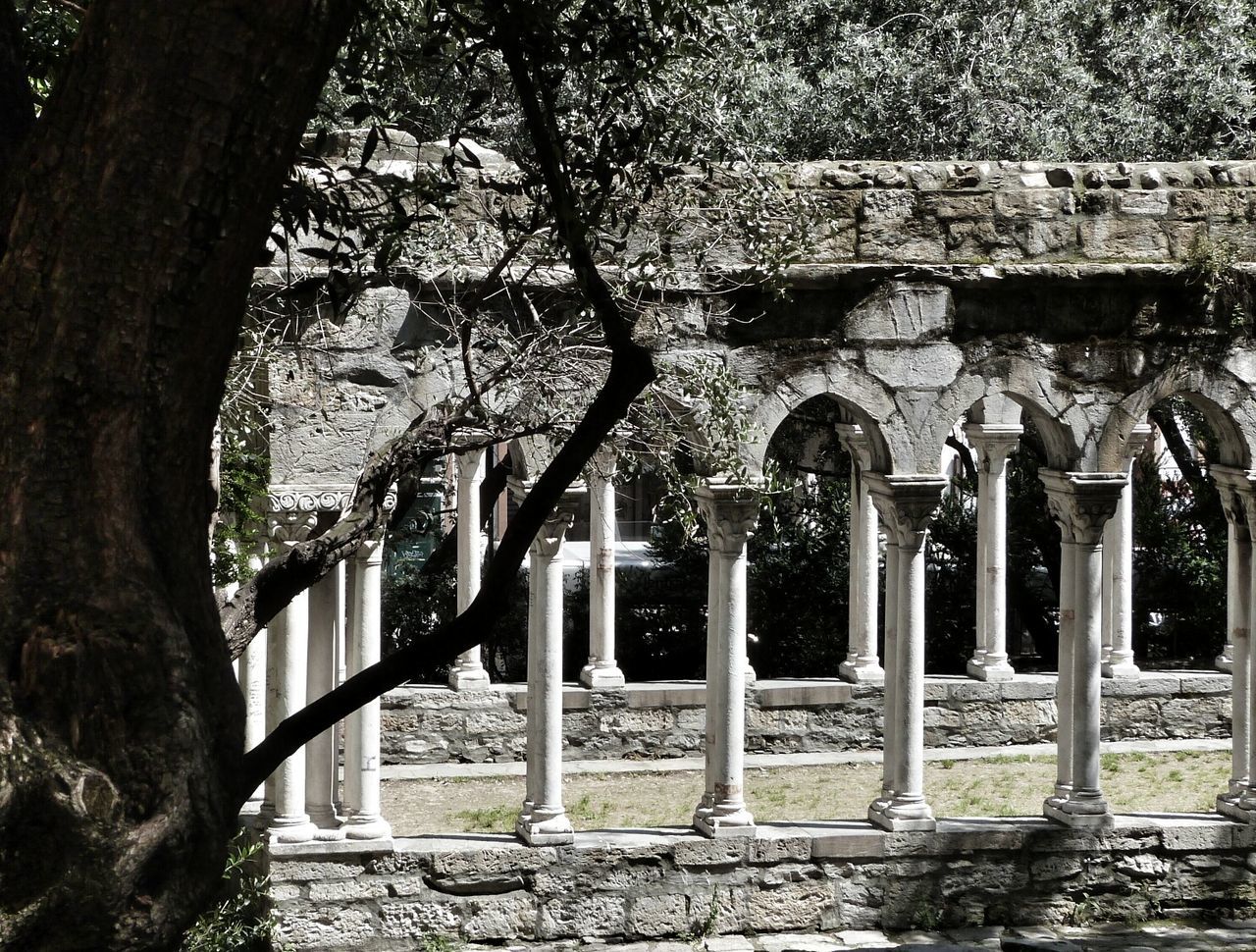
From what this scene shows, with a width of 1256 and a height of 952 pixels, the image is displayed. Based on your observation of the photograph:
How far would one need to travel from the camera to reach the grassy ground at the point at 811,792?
11633 mm

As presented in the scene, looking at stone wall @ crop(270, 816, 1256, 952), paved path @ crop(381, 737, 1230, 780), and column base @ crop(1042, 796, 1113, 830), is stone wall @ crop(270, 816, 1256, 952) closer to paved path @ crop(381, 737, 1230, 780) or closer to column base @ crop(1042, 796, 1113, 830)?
column base @ crop(1042, 796, 1113, 830)

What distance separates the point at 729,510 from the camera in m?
9.57

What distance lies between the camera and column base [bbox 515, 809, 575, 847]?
30.2 feet

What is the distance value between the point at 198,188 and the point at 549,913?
21.4 ft

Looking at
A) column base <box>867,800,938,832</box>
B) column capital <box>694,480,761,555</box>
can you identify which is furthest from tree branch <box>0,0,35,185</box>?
column base <box>867,800,938,832</box>

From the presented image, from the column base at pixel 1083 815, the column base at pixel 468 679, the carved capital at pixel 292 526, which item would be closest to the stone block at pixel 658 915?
the column base at pixel 1083 815

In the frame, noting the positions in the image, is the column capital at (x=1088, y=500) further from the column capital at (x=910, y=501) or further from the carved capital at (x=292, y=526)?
the carved capital at (x=292, y=526)

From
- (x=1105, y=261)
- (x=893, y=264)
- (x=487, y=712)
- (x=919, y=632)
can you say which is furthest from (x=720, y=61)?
(x=487, y=712)

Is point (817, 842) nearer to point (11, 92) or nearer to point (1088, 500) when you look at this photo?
point (1088, 500)

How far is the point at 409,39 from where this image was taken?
346 inches

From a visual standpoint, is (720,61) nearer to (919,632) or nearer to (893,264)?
(893,264)

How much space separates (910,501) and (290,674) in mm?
3633

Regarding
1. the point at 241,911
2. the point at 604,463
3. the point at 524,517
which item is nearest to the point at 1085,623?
the point at 604,463

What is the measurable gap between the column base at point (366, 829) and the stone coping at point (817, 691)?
393 cm
